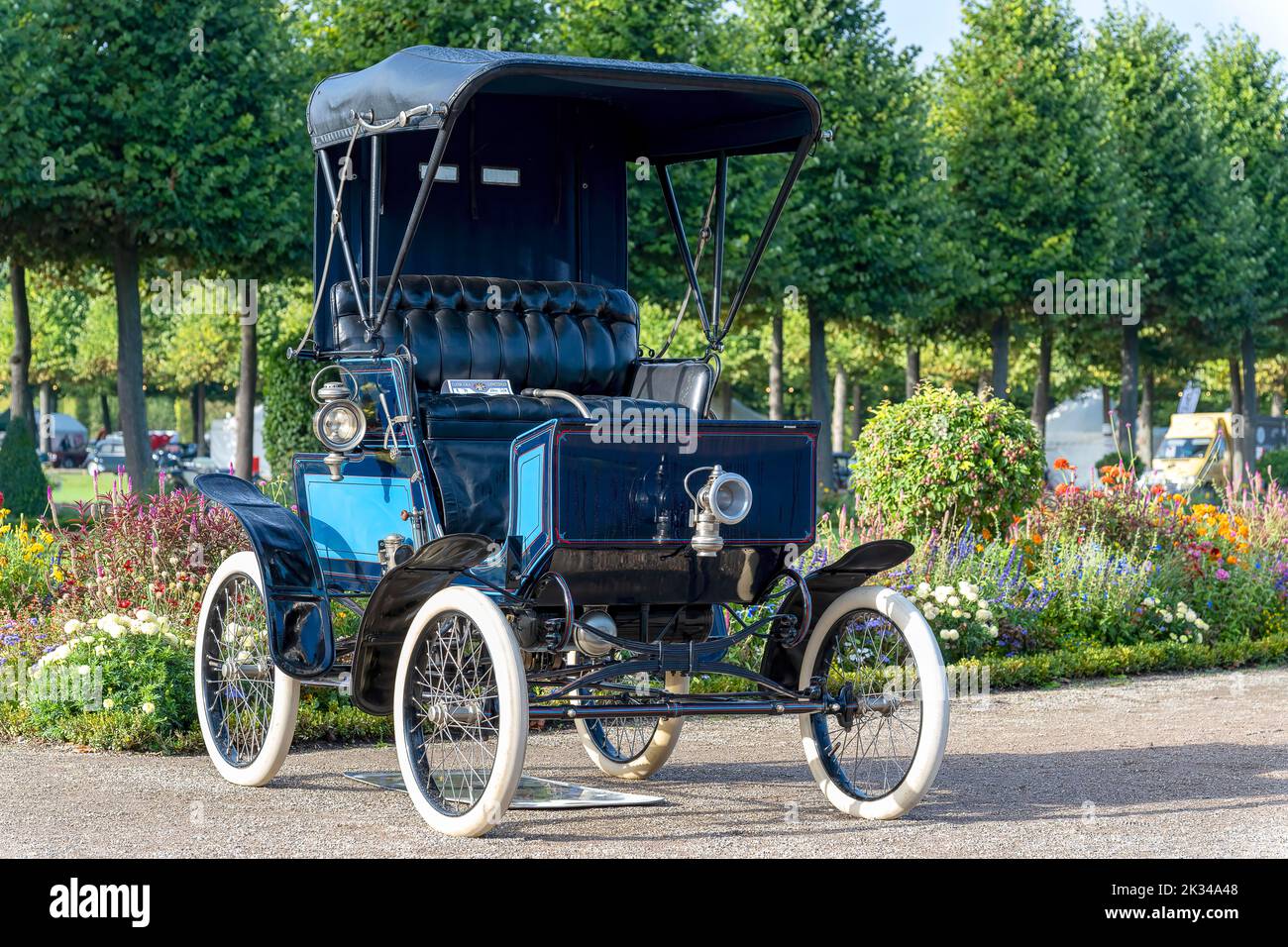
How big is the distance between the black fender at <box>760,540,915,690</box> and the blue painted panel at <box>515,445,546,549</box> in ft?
3.88

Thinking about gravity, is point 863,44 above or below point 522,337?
above

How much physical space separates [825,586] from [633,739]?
1.33 meters

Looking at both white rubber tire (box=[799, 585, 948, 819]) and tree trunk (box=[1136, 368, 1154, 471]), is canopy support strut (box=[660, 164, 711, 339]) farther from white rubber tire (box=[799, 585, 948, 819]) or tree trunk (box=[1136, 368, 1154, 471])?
tree trunk (box=[1136, 368, 1154, 471])

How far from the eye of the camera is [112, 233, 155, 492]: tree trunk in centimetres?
1884

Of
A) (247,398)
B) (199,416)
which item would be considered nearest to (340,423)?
(247,398)

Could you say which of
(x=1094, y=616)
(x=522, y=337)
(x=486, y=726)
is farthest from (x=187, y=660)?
(x=1094, y=616)

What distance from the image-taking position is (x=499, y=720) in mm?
5770

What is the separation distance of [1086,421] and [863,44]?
1100 inches

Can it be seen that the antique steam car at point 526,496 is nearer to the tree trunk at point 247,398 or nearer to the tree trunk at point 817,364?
the tree trunk at point 247,398

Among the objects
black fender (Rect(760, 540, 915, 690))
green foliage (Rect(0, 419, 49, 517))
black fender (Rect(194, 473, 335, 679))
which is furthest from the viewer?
green foliage (Rect(0, 419, 49, 517))

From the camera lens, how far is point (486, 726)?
6.02m

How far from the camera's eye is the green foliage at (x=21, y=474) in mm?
16344

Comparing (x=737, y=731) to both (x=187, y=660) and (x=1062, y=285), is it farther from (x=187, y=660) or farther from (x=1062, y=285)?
(x=1062, y=285)

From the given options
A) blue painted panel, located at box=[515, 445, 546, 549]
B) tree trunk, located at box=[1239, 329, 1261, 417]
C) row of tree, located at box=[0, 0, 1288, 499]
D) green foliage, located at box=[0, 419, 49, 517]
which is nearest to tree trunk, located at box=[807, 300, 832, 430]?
row of tree, located at box=[0, 0, 1288, 499]
